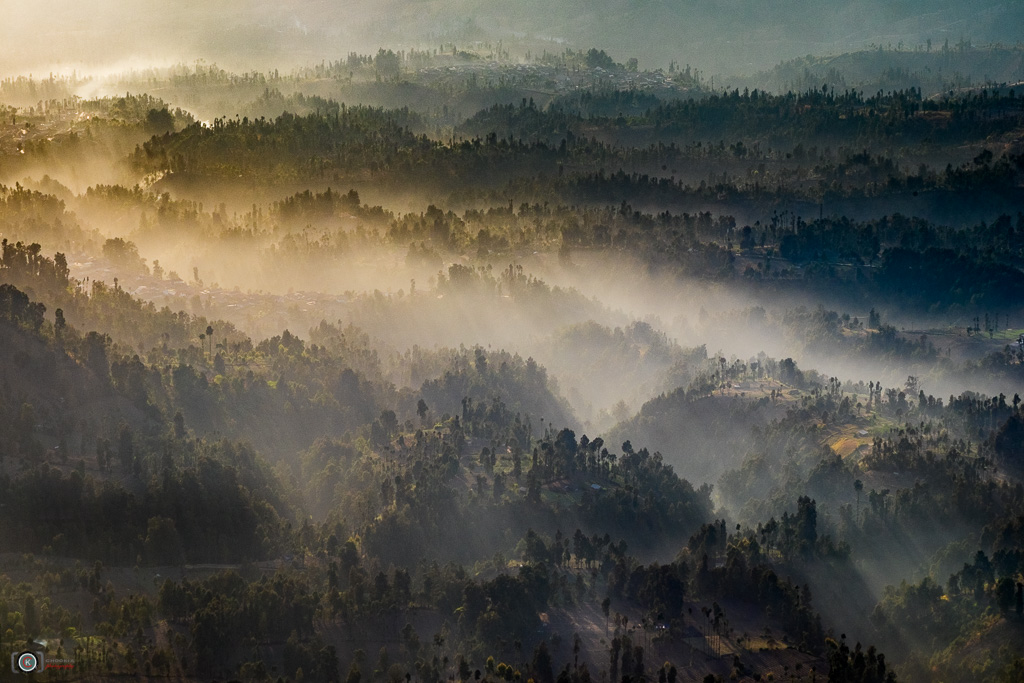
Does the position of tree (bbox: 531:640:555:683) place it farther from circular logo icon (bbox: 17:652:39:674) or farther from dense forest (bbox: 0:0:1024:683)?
circular logo icon (bbox: 17:652:39:674)

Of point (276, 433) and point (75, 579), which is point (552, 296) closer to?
point (276, 433)

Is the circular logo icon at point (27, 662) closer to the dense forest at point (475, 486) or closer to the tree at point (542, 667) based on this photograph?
the dense forest at point (475, 486)

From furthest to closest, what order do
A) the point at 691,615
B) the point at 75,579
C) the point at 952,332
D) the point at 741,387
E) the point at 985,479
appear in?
the point at 952,332 → the point at 741,387 → the point at 985,479 → the point at 691,615 → the point at 75,579

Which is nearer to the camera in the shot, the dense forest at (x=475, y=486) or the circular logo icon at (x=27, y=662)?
the circular logo icon at (x=27, y=662)

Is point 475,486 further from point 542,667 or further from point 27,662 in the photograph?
point 27,662

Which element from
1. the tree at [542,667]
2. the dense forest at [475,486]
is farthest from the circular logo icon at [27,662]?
the tree at [542,667]

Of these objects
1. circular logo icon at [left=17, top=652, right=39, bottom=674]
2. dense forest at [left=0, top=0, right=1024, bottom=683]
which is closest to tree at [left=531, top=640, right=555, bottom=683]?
dense forest at [left=0, top=0, right=1024, bottom=683]

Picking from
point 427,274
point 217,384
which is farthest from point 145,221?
point 217,384

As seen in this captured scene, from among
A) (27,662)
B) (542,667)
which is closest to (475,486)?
(542,667)
